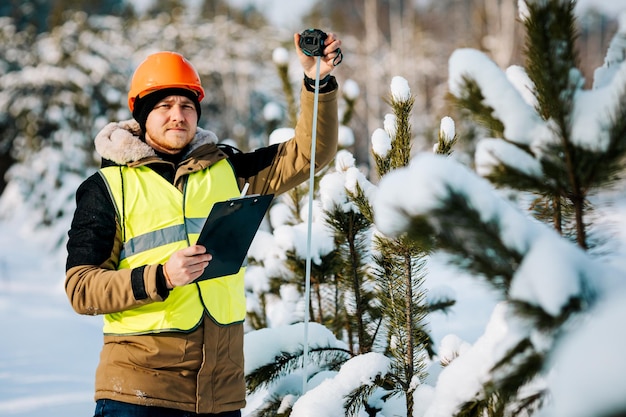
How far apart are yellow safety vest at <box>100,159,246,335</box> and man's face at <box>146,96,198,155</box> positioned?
0.16 metres

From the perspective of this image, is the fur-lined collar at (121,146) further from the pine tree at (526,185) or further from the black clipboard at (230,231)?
the pine tree at (526,185)

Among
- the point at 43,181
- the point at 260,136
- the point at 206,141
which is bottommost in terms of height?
the point at 206,141

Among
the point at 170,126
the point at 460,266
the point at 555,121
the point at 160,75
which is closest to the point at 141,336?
the point at 170,126

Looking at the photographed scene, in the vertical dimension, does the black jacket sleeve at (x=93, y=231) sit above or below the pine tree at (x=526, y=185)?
above

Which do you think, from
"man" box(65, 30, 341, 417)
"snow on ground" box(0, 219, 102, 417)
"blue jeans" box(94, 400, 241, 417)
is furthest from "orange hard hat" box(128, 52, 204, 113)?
"snow on ground" box(0, 219, 102, 417)

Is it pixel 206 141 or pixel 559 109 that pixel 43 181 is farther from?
pixel 559 109

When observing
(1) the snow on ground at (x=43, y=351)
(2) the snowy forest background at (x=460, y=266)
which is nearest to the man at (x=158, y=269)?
(2) the snowy forest background at (x=460, y=266)

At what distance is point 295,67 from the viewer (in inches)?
837

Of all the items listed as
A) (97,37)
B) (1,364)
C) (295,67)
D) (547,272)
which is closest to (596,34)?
(295,67)

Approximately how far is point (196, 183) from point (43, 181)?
14.5m

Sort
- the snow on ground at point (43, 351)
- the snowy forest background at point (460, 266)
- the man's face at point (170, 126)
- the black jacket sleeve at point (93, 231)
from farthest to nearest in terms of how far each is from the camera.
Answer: the snow on ground at point (43, 351)
the man's face at point (170, 126)
the black jacket sleeve at point (93, 231)
the snowy forest background at point (460, 266)

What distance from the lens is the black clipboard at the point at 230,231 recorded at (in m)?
1.86

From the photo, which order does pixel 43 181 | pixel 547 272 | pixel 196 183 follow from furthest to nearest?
pixel 43 181 < pixel 196 183 < pixel 547 272

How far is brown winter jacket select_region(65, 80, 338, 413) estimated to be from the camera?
194cm
